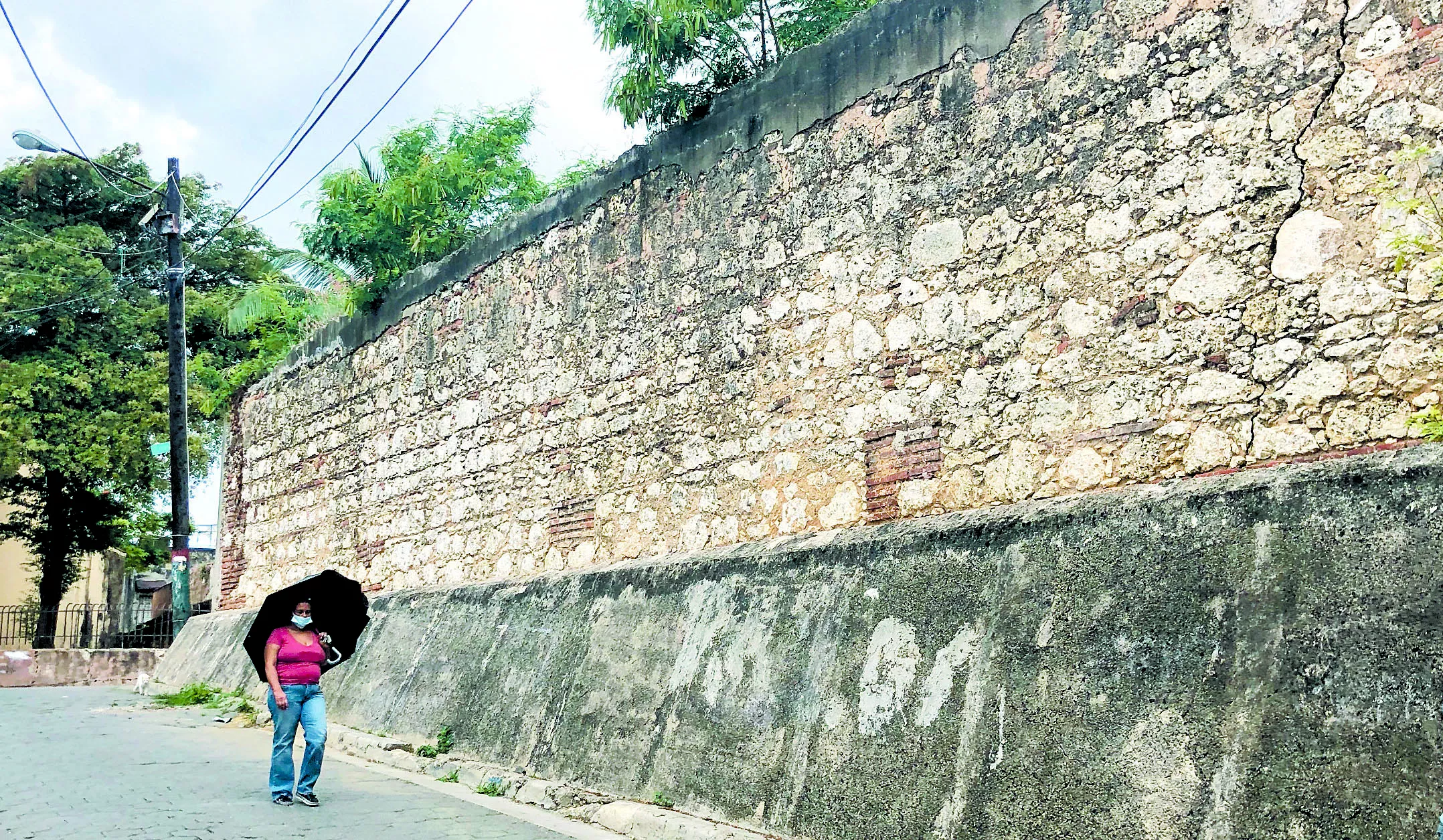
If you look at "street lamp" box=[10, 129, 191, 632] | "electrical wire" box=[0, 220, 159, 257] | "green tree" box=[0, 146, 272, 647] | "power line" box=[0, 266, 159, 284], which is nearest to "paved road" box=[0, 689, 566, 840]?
"street lamp" box=[10, 129, 191, 632]

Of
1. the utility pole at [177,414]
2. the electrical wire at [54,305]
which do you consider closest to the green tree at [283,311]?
the utility pole at [177,414]

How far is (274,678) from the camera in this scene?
693cm

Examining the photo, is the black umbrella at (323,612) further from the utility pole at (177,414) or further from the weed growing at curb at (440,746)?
the utility pole at (177,414)

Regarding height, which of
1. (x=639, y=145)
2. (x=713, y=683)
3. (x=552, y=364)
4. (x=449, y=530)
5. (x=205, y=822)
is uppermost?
(x=639, y=145)

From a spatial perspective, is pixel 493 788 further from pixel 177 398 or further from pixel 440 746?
pixel 177 398

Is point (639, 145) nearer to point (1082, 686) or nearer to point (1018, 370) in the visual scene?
point (1018, 370)

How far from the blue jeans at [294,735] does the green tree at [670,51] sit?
4103 mm

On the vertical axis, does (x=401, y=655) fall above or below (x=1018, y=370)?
below

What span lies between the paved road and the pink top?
2.12ft

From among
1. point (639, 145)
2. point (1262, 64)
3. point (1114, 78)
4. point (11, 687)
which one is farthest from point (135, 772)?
point (11, 687)

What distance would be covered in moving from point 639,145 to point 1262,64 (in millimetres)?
4205

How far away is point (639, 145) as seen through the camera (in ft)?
26.3

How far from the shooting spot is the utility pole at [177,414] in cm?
1694

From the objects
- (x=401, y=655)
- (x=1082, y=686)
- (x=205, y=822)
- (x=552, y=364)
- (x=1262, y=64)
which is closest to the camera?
(x=1082, y=686)
